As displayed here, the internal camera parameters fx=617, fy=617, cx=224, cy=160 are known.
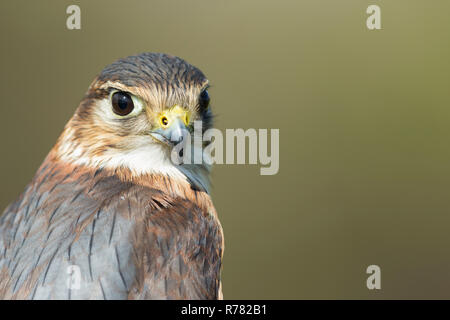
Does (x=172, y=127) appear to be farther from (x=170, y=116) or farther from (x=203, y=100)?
(x=203, y=100)

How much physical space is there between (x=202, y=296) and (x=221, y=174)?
4379mm

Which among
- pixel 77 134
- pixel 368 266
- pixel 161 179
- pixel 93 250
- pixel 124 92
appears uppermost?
pixel 124 92

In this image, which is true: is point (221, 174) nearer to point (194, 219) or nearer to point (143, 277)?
point (194, 219)

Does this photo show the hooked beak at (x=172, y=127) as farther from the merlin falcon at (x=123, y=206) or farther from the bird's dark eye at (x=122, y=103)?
the bird's dark eye at (x=122, y=103)

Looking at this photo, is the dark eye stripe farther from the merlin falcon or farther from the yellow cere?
the yellow cere

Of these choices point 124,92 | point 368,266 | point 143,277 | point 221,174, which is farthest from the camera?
point 221,174

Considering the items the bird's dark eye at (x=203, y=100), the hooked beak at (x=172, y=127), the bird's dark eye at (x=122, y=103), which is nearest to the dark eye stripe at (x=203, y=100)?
the bird's dark eye at (x=203, y=100)

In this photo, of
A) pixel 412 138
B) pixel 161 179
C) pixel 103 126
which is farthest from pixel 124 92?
pixel 412 138

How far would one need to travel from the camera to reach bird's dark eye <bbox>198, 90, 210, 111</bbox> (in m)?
3.79

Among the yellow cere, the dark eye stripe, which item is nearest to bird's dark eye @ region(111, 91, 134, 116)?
the yellow cere
